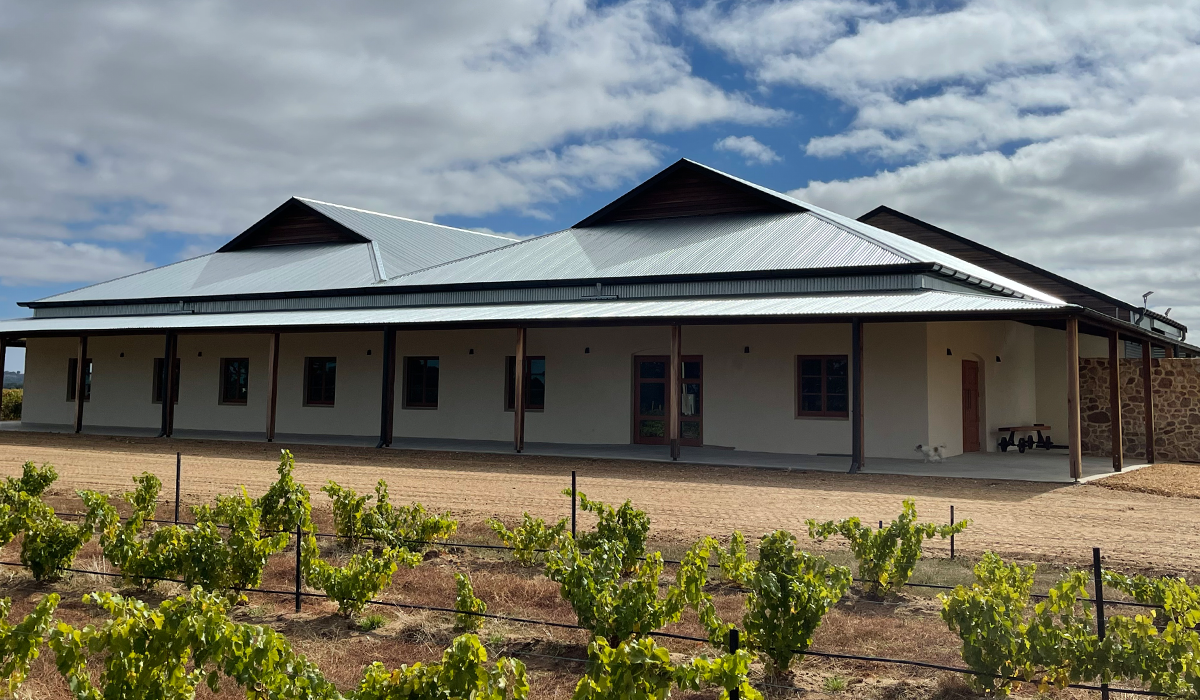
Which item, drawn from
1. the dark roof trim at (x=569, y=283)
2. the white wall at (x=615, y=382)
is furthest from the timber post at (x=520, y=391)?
the dark roof trim at (x=569, y=283)

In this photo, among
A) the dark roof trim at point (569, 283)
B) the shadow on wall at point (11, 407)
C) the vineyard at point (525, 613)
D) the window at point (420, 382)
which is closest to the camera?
the vineyard at point (525, 613)

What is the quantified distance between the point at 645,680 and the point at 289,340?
2041 centimetres

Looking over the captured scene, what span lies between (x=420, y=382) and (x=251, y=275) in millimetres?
7602

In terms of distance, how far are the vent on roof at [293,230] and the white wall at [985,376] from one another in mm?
16478

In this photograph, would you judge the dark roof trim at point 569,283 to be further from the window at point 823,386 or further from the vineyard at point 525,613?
the vineyard at point 525,613

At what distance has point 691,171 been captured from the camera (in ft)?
70.9

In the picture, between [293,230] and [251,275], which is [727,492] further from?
[293,230]

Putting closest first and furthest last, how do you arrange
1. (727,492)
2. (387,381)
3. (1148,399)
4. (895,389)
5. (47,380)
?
(727,492) < (895,389) < (1148,399) < (387,381) < (47,380)

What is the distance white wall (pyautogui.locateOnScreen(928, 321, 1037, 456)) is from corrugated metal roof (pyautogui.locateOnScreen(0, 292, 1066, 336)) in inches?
49.9

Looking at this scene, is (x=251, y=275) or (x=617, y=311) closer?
(x=617, y=311)

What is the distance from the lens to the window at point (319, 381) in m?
21.8

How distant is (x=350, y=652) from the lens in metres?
5.31

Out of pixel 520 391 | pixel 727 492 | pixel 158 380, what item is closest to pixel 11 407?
pixel 158 380

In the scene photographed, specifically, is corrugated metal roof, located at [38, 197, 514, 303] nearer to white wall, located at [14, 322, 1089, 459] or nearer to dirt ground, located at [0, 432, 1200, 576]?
white wall, located at [14, 322, 1089, 459]
